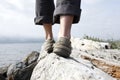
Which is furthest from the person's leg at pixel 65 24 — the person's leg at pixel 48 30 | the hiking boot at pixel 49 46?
the person's leg at pixel 48 30

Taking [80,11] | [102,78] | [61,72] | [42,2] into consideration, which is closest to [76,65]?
[61,72]

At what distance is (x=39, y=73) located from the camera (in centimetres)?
531

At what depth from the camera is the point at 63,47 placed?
5.27m

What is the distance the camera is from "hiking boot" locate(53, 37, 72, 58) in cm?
528

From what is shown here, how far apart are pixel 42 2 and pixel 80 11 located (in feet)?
3.21

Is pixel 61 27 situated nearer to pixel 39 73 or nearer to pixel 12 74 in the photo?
pixel 39 73

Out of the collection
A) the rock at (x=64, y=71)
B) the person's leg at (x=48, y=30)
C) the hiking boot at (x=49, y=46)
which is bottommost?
the rock at (x=64, y=71)

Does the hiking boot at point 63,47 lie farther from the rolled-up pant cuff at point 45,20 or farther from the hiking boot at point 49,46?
the rolled-up pant cuff at point 45,20

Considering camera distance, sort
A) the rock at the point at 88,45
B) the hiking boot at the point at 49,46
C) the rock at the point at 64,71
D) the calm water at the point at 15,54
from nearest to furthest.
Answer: the rock at the point at 64,71 → the hiking boot at the point at 49,46 → the rock at the point at 88,45 → the calm water at the point at 15,54

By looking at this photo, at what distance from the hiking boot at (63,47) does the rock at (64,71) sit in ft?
0.26

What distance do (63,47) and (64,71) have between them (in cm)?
58

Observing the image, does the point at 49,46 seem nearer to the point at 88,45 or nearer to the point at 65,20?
the point at 65,20

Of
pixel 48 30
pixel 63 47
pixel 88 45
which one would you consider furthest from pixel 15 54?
pixel 63 47

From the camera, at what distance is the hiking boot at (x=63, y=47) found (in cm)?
528
